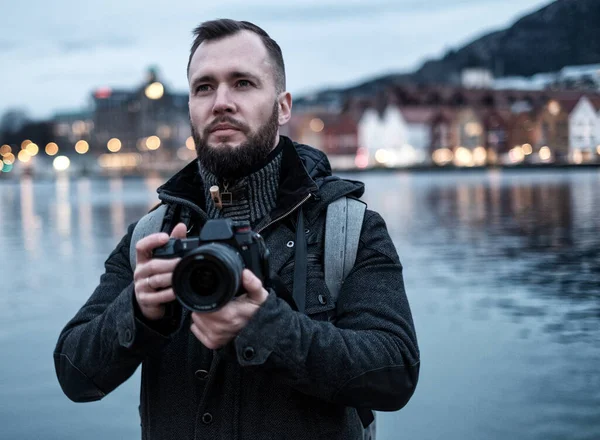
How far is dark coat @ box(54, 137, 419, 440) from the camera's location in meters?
2.16

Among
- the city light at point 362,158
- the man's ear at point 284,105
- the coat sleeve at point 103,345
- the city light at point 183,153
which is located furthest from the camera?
the city light at point 183,153

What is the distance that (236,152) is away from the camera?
2480 mm

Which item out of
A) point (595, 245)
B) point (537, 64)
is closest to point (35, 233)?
point (595, 245)

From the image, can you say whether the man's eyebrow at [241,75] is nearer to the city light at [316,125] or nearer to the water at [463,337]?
the water at [463,337]

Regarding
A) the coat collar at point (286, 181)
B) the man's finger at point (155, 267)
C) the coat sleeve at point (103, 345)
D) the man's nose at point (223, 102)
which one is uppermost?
the man's nose at point (223, 102)

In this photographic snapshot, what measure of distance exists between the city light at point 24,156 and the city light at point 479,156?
8649 cm

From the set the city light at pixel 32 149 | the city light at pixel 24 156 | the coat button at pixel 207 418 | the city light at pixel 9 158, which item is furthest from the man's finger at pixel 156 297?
the city light at pixel 9 158

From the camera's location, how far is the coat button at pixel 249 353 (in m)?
2.09

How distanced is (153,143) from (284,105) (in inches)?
5393

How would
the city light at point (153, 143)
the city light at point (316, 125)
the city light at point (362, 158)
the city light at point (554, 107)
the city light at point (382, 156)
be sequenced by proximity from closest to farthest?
the city light at point (554, 107), the city light at point (382, 156), the city light at point (362, 158), the city light at point (316, 125), the city light at point (153, 143)

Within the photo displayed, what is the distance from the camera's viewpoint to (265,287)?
2.20m

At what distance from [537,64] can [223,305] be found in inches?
4268

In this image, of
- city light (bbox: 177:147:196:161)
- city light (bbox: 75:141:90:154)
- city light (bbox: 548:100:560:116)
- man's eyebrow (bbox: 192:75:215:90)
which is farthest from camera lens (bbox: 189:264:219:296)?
city light (bbox: 75:141:90:154)

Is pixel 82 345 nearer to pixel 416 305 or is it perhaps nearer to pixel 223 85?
pixel 223 85
